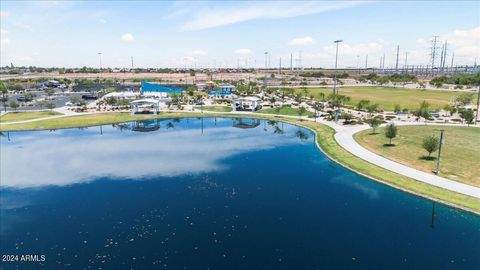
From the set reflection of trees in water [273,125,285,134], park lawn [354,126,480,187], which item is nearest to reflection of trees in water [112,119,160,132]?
reflection of trees in water [273,125,285,134]

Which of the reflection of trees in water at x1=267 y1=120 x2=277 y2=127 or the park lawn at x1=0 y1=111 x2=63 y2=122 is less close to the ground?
the park lawn at x1=0 y1=111 x2=63 y2=122

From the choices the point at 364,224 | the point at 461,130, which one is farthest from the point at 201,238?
the point at 461,130

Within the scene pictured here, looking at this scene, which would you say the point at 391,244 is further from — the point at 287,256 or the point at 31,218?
the point at 31,218

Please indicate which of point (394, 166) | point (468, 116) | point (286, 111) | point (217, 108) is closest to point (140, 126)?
point (217, 108)

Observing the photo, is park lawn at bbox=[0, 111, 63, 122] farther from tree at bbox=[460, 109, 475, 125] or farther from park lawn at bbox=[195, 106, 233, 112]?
tree at bbox=[460, 109, 475, 125]

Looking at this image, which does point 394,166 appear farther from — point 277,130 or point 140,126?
point 140,126

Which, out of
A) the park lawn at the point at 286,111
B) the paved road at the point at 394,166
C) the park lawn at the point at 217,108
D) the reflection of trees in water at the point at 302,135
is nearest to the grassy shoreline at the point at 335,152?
the paved road at the point at 394,166

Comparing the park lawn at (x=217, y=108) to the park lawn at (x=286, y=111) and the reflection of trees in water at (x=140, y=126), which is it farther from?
the reflection of trees in water at (x=140, y=126)
